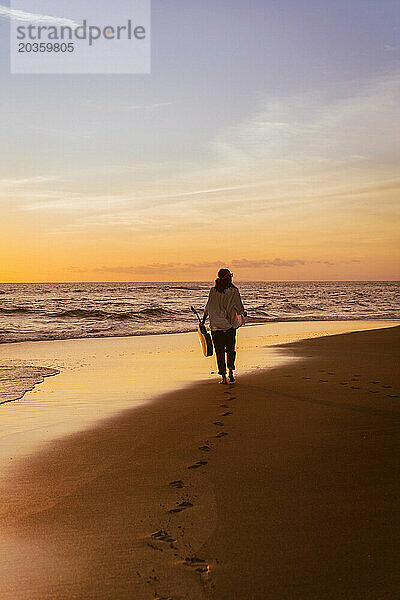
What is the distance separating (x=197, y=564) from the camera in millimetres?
3566

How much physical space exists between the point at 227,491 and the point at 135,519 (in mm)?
848

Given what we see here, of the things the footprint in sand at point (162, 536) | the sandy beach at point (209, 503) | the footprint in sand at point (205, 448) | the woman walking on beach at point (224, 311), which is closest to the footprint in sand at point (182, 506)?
the sandy beach at point (209, 503)

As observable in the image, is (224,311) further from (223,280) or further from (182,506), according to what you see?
(182,506)

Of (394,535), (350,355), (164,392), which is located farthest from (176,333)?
(394,535)

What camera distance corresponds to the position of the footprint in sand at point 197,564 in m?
3.51

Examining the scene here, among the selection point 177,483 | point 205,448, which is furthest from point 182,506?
point 205,448

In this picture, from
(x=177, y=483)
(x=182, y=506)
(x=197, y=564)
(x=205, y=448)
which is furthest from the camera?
(x=205, y=448)

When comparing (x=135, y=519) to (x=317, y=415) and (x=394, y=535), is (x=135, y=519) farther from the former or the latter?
(x=317, y=415)

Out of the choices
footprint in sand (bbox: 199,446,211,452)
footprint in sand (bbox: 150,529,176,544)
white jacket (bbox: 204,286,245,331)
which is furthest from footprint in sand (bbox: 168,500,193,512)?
white jacket (bbox: 204,286,245,331)

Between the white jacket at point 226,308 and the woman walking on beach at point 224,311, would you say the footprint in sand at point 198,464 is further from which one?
the white jacket at point 226,308

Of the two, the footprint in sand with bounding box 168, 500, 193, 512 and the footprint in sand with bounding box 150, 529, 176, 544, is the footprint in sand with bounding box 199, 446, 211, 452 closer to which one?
the footprint in sand with bounding box 168, 500, 193, 512

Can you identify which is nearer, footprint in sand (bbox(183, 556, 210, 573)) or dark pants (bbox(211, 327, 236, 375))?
footprint in sand (bbox(183, 556, 210, 573))

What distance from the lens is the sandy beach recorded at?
342 centimetres

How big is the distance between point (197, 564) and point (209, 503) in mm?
985
